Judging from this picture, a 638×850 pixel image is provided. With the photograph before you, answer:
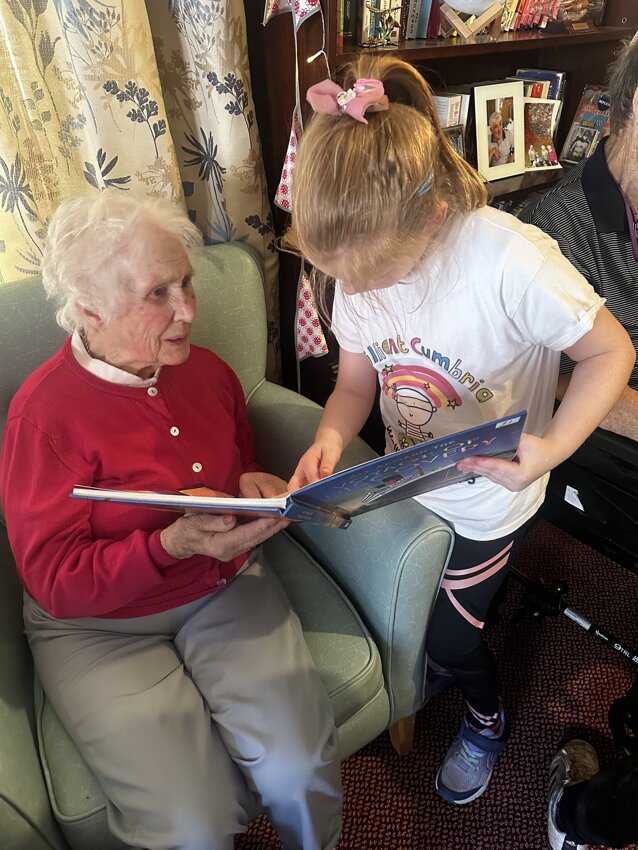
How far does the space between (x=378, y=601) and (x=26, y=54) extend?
118cm

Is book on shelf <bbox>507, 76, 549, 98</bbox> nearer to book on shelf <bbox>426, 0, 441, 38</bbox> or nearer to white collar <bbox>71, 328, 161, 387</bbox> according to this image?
book on shelf <bbox>426, 0, 441, 38</bbox>

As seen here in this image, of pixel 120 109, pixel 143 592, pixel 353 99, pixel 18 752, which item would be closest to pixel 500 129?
pixel 120 109

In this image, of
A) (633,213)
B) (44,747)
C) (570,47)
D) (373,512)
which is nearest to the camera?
(44,747)

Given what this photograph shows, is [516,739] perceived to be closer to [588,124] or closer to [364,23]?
[364,23]

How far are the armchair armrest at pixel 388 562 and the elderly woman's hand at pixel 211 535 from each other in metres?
0.21

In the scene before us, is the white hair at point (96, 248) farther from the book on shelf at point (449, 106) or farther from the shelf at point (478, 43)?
the book on shelf at point (449, 106)

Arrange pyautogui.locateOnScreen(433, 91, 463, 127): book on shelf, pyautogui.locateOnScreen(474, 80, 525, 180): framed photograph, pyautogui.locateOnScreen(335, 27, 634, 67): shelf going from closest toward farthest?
1. pyautogui.locateOnScreen(335, 27, 634, 67): shelf
2. pyautogui.locateOnScreen(433, 91, 463, 127): book on shelf
3. pyautogui.locateOnScreen(474, 80, 525, 180): framed photograph

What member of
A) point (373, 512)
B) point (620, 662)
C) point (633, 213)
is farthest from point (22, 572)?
point (620, 662)

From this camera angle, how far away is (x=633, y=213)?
1197mm

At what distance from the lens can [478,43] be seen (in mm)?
1528

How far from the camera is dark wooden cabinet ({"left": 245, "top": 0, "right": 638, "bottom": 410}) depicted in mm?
1275

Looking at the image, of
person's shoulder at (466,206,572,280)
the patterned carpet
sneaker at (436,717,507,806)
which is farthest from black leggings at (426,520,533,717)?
person's shoulder at (466,206,572,280)

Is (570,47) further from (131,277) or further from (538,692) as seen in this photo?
(538,692)

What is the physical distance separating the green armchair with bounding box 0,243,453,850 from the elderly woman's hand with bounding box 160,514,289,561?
0.70ft
